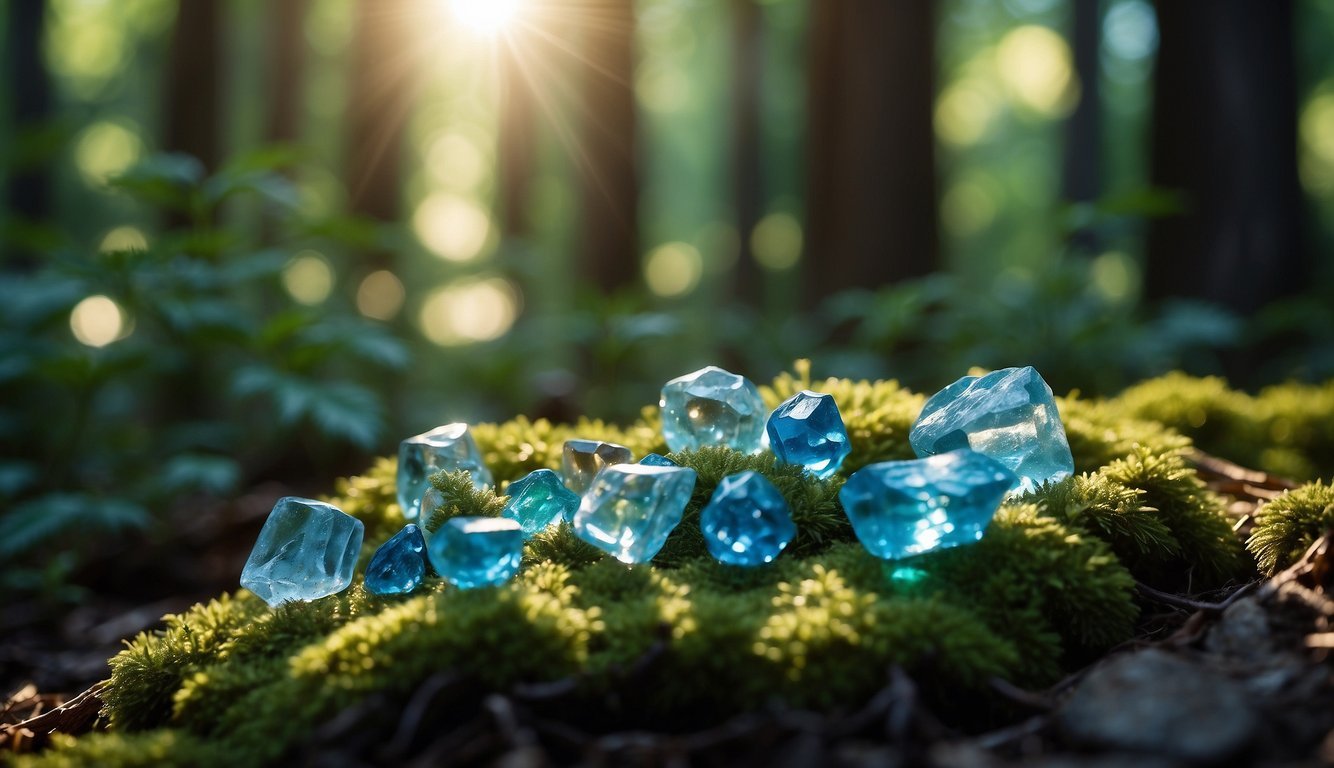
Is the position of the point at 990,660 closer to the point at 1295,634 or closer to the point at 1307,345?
the point at 1295,634

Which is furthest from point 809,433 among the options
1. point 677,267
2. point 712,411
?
point 677,267

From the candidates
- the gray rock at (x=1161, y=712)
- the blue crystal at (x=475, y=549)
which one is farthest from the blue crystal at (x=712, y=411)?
the gray rock at (x=1161, y=712)

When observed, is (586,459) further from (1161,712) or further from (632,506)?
(1161,712)

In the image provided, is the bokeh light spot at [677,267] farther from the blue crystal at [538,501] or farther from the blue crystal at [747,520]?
the blue crystal at [747,520]

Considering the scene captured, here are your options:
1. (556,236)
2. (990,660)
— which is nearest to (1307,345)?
(990,660)

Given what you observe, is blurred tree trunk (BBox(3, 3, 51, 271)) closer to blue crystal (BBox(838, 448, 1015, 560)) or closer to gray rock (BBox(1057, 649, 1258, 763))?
blue crystal (BBox(838, 448, 1015, 560))
